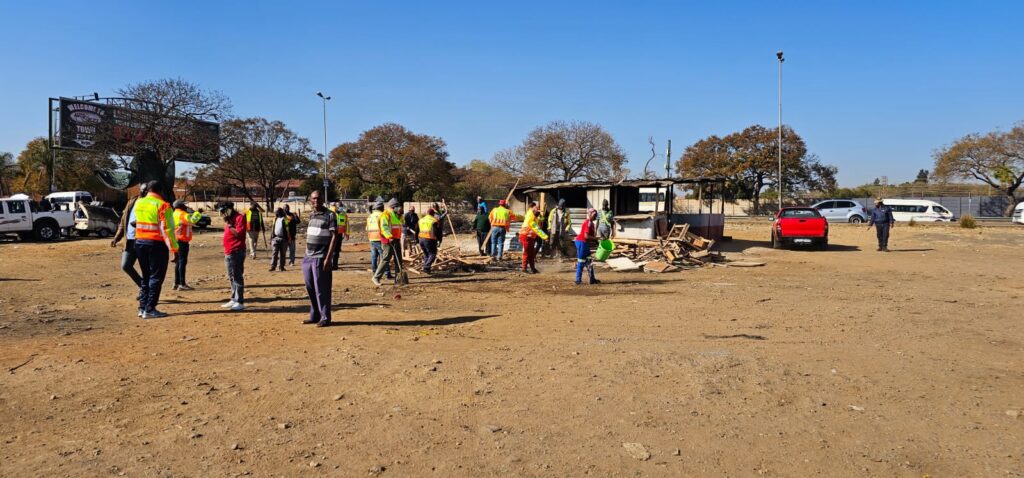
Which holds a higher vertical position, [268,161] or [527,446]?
[268,161]

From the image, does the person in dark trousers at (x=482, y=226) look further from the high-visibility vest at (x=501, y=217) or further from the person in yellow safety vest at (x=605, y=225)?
the person in yellow safety vest at (x=605, y=225)

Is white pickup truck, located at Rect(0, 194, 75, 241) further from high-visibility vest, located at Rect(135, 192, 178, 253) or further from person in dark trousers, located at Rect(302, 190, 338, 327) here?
person in dark trousers, located at Rect(302, 190, 338, 327)

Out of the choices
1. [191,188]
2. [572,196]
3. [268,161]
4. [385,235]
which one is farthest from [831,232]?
[191,188]

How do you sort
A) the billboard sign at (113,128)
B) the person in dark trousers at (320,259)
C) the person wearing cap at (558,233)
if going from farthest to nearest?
the billboard sign at (113,128)
the person wearing cap at (558,233)
the person in dark trousers at (320,259)

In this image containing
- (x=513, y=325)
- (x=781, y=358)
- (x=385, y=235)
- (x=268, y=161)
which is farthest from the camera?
(x=268, y=161)

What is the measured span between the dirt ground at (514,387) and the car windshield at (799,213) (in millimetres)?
10620

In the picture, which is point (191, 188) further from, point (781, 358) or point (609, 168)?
point (781, 358)

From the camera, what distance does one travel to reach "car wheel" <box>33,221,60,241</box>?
76.0 ft

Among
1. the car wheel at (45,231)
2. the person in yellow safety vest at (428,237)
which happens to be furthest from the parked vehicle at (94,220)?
the person in yellow safety vest at (428,237)

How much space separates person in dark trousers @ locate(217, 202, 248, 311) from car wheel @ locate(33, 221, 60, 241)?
772 inches

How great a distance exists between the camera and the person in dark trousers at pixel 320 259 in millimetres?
7141

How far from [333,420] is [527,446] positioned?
1.37 metres

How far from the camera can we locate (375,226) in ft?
37.1

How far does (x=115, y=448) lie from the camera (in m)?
3.75
